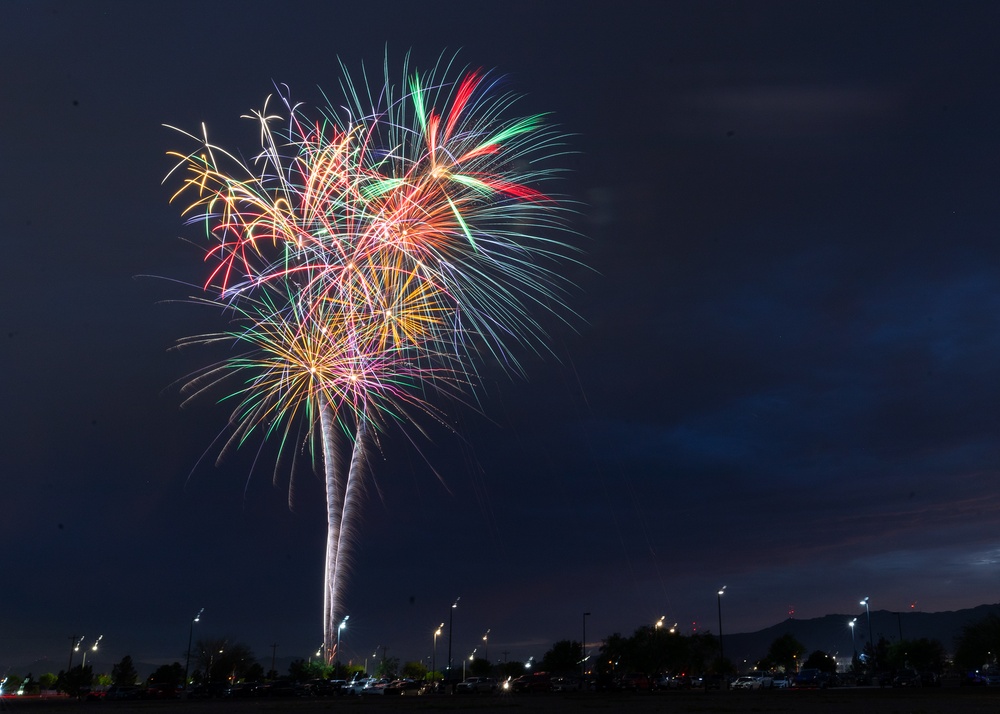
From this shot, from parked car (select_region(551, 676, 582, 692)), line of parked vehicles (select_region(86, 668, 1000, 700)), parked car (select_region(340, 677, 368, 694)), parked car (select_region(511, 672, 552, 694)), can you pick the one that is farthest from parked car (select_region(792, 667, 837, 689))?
parked car (select_region(340, 677, 368, 694))

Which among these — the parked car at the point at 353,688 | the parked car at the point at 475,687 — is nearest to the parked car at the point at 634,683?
the parked car at the point at 475,687

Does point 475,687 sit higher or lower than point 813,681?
higher

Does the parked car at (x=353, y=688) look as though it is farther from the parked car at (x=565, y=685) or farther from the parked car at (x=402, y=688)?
the parked car at (x=565, y=685)

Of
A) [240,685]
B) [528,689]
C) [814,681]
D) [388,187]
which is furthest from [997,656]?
[388,187]

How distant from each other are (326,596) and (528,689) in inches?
1436

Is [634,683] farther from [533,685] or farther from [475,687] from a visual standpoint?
[475,687]

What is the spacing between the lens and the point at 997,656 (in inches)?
3826

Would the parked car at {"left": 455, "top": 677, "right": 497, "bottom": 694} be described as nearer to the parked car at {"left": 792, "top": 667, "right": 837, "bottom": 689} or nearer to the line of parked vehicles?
the line of parked vehicles

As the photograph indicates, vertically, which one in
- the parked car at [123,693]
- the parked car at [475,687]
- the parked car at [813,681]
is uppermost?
the parked car at [123,693]

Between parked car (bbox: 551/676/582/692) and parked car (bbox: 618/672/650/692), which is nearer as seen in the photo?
parked car (bbox: 618/672/650/692)

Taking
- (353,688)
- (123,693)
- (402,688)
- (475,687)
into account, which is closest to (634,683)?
(475,687)

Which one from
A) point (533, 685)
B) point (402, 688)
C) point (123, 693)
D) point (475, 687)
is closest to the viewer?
point (123, 693)

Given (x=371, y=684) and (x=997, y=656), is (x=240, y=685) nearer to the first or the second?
(x=371, y=684)

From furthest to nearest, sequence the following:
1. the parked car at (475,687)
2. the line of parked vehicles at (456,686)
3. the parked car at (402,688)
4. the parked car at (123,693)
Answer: the parked car at (475,687)
the parked car at (402,688)
the line of parked vehicles at (456,686)
the parked car at (123,693)
